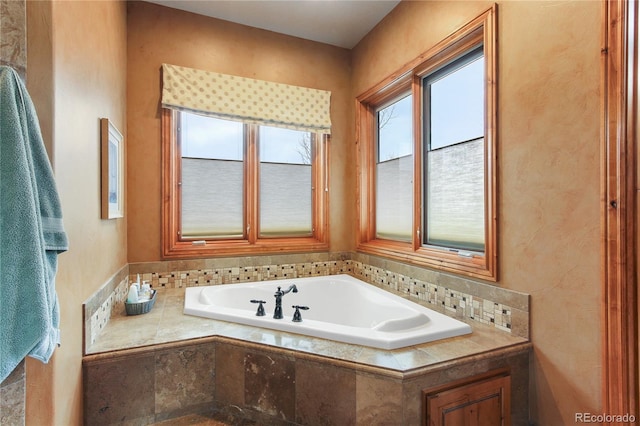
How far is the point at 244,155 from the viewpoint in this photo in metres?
2.86

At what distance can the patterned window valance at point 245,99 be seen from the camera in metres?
2.54

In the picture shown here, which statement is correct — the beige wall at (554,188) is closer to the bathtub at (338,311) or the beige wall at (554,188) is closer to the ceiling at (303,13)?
the bathtub at (338,311)

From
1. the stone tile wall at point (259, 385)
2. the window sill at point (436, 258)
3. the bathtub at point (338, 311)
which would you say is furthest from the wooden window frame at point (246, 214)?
the stone tile wall at point (259, 385)

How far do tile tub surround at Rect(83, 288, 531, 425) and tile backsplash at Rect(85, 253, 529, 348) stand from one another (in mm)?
110

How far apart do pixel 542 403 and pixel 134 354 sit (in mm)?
1958

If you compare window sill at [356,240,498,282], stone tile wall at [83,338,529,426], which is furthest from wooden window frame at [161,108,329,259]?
stone tile wall at [83,338,529,426]

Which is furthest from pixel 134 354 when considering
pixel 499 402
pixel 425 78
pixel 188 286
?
pixel 425 78

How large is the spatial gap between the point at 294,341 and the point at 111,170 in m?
1.45

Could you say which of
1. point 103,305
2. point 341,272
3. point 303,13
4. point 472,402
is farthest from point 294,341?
point 303,13

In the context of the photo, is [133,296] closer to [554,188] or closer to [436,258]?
[436,258]

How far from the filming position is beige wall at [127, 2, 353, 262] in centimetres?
247

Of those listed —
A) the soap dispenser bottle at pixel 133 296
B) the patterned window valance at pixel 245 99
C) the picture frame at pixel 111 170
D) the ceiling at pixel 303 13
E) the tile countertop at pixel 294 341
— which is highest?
the ceiling at pixel 303 13

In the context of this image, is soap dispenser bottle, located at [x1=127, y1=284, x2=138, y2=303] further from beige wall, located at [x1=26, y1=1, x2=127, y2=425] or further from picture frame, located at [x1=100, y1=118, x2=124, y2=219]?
picture frame, located at [x1=100, y1=118, x2=124, y2=219]

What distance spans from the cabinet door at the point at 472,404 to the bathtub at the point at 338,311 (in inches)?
9.6
